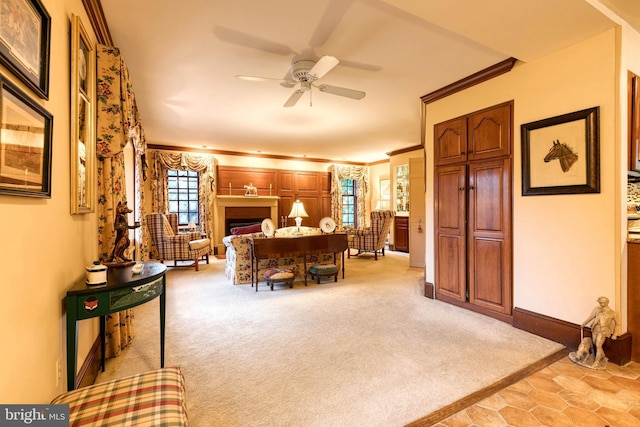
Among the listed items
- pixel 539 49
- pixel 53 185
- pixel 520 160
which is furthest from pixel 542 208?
pixel 53 185

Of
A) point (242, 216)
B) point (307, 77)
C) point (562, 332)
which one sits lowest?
point (562, 332)

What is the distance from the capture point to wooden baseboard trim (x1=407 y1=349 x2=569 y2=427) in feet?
5.31

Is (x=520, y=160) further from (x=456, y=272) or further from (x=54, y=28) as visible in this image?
(x=54, y=28)

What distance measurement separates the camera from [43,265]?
1.29 meters

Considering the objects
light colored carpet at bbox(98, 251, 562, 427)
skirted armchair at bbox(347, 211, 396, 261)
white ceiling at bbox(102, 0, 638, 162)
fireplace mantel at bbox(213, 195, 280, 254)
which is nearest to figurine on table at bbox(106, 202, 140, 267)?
light colored carpet at bbox(98, 251, 562, 427)

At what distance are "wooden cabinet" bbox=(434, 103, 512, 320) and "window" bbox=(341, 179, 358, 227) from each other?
5.75m

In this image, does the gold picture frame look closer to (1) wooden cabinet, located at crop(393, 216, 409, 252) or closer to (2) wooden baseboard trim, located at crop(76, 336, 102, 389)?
(2) wooden baseboard trim, located at crop(76, 336, 102, 389)

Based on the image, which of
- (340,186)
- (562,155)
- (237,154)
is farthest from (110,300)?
(340,186)

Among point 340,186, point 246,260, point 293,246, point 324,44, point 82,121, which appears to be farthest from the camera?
point 340,186

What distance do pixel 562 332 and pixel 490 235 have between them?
3.28 ft

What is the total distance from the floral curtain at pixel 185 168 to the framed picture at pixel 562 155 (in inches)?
247

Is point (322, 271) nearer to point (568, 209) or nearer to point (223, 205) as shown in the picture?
point (568, 209)

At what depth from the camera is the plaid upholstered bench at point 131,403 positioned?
100cm

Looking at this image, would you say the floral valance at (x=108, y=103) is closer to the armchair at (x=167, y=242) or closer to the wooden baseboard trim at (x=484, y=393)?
the wooden baseboard trim at (x=484, y=393)
